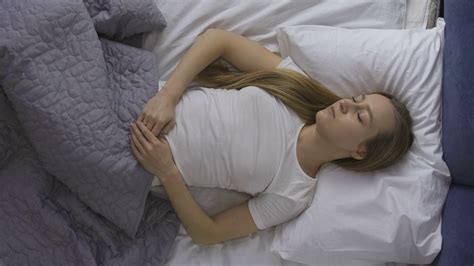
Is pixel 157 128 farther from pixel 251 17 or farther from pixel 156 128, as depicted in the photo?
pixel 251 17

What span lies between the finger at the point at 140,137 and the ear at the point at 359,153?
1.58 feet

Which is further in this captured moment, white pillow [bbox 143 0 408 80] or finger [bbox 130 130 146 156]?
white pillow [bbox 143 0 408 80]

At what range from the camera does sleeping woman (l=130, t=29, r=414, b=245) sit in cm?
128

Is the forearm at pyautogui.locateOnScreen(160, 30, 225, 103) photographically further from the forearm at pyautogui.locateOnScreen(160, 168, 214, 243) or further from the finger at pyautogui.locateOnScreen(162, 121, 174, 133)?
the forearm at pyautogui.locateOnScreen(160, 168, 214, 243)

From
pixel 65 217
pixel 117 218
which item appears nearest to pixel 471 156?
pixel 117 218

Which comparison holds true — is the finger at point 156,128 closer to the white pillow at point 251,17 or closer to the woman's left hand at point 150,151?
the woman's left hand at point 150,151

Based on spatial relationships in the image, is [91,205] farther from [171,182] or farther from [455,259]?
[455,259]

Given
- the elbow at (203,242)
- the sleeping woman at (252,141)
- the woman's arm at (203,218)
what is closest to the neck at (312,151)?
the sleeping woman at (252,141)

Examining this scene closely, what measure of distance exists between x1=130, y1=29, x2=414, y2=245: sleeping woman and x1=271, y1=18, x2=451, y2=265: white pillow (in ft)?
0.12

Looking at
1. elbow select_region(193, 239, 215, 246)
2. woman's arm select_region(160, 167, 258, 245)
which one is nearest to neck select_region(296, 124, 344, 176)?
woman's arm select_region(160, 167, 258, 245)

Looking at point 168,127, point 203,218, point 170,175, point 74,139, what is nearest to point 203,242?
point 203,218

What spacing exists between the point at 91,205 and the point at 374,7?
0.89m

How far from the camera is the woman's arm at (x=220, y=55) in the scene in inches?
54.1

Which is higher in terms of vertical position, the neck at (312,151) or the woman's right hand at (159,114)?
the woman's right hand at (159,114)
